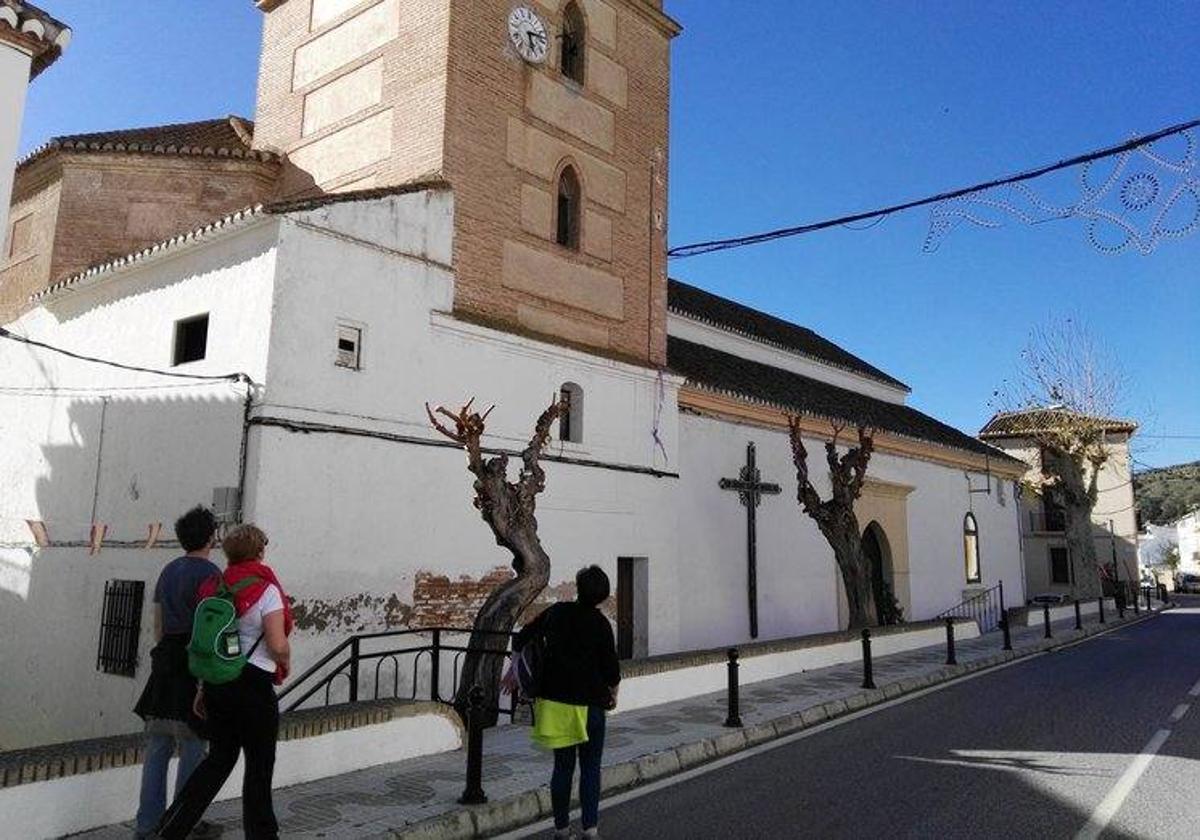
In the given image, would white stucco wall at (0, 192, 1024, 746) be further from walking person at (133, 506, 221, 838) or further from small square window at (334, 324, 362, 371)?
walking person at (133, 506, 221, 838)

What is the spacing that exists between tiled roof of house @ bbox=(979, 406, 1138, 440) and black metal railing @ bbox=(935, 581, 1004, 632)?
8628 millimetres

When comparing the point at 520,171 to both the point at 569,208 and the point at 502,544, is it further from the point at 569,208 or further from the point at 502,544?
the point at 502,544

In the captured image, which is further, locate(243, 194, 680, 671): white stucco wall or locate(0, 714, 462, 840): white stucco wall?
locate(243, 194, 680, 671): white stucco wall

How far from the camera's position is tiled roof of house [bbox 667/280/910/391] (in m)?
A: 20.3

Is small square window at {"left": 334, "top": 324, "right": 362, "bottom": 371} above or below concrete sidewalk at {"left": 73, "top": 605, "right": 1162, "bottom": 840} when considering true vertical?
above

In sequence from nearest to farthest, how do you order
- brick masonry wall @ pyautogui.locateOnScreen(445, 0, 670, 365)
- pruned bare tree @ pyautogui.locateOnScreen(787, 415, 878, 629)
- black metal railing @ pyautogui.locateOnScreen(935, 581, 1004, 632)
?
brick masonry wall @ pyautogui.locateOnScreen(445, 0, 670, 365) → pruned bare tree @ pyautogui.locateOnScreen(787, 415, 878, 629) → black metal railing @ pyautogui.locateOnScreen(935, 581, 1004, 632)

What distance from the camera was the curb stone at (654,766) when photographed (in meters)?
5.33

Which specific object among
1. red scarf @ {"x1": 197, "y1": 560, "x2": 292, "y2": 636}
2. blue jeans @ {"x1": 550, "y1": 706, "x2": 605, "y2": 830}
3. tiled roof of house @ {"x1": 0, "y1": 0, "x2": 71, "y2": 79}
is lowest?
blue jeans @ {"x1": 550, "y1": 706, "x2": 605, "y2": 830}

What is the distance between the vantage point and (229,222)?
30.9ft

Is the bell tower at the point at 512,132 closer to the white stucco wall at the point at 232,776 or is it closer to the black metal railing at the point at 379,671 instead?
the black metal railing at the point at 379,671

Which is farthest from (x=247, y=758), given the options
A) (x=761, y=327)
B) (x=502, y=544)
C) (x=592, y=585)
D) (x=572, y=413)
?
(x=761, y=327)

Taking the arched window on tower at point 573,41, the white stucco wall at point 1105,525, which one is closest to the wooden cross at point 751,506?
the arched window on tower at point 573,41

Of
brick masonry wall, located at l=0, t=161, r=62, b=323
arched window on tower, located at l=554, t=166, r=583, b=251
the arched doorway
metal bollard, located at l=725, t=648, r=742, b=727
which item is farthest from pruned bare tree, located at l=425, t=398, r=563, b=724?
the arched doorway

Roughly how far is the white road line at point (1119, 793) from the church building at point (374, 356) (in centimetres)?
703
